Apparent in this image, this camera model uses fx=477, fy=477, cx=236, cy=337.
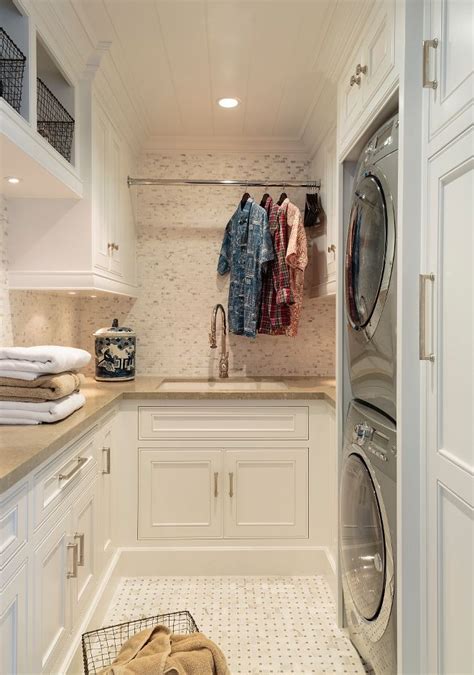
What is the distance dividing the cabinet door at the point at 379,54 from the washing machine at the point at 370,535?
99 cm

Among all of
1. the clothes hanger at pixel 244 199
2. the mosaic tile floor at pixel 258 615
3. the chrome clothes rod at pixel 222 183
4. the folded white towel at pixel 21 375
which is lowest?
the mosaic tile floor at pixel 258 615

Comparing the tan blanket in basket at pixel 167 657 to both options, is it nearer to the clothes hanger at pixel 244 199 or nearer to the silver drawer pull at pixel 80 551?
the silver drawer pull at pixel 80 551

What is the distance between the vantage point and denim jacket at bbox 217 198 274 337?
2.70m

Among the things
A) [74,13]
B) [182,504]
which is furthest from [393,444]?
[74,13]

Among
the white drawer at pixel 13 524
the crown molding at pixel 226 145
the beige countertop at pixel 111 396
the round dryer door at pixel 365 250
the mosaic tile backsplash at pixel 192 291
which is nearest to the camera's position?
the white drawer at pixel 13 524

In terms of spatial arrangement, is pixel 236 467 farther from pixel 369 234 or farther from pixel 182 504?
pixel 369 234

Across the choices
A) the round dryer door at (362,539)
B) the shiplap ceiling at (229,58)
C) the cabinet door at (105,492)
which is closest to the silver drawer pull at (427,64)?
the shiplap ceiling at (229,58)

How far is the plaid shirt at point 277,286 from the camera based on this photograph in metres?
2.66

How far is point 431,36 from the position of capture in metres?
1.16

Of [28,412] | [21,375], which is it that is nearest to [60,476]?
[28,412]

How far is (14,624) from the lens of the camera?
1.14 meters

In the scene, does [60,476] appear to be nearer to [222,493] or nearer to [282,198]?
[222,493]

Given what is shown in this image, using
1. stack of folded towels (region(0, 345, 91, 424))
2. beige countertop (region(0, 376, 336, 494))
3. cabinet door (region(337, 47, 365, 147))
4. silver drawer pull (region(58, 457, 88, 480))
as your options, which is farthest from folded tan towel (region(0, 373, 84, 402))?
cabinet door (region(337, 47, 365, 147))

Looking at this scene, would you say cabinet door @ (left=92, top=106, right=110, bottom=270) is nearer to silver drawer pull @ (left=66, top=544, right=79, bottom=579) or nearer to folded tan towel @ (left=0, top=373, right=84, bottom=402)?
folded tan towel @ (left=0, top=373, right=84, bottom=402)
